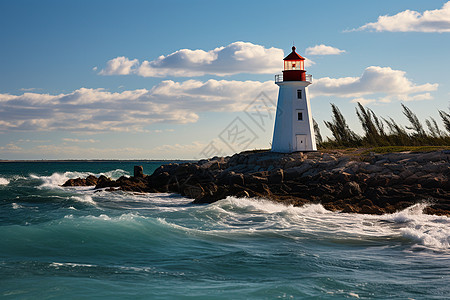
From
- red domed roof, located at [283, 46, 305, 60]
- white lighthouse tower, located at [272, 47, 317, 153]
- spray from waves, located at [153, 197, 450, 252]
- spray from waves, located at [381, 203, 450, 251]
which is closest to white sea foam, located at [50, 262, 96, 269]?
spray from waves, located at [153, 197, 450, 252]

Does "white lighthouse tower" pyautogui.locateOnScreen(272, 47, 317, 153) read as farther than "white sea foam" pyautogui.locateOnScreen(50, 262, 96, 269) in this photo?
Yes

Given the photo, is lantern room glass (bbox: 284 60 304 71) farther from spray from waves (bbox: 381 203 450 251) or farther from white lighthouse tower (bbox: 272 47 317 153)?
spray from waves (bbox: 381 203 450 251)

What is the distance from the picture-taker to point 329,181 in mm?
19344

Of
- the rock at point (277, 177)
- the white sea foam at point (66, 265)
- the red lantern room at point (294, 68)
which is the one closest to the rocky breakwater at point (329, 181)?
the rock at point (277, 177)

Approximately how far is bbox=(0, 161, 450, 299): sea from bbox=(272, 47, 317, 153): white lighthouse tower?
37.2 feet

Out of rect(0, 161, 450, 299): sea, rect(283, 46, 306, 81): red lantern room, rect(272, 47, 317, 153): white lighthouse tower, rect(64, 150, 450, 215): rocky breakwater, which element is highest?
rect(283, 46, 306, 81): red lantern room

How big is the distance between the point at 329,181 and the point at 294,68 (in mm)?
10466

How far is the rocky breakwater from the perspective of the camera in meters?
16.2

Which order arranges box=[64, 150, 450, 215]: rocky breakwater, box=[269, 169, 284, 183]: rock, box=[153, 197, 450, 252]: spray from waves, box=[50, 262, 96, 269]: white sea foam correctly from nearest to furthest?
box=[50, 262, 96, 269]: white sea foam
box=[153, 197, 450, 252]: spray from waves
box=[64, 150, 450, 215]: rocky breakwater
box=[269, 169, 284, 183]: rock

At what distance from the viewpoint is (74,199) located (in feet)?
68.3

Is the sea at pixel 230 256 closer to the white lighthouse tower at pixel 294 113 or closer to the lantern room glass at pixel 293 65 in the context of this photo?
the white lighthouse tower at pixel 294 113

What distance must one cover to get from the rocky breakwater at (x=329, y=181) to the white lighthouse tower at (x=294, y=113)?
1.69 m

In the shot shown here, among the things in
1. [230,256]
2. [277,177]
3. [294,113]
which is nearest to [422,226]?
[230,256]

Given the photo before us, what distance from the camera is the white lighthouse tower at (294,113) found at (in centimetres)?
2712
